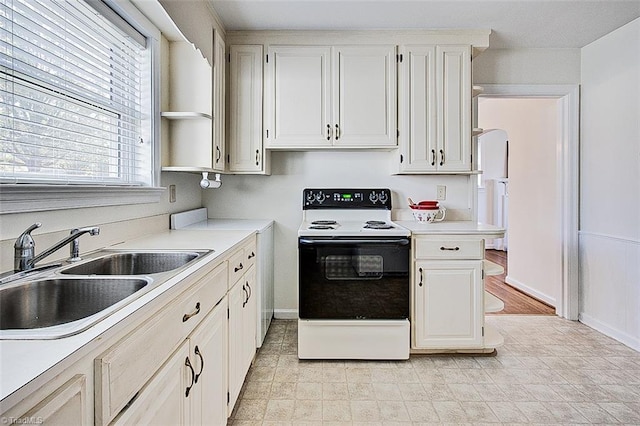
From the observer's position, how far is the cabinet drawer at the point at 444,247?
2.52 meters

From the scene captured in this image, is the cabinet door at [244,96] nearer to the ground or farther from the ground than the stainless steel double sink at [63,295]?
farther from the ground

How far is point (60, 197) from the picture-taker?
1373 millimetres

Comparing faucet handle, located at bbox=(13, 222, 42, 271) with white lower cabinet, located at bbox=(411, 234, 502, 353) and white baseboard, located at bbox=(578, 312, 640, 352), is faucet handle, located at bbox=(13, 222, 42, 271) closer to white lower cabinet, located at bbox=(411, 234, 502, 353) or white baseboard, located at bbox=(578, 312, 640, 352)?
white lower cabinet, located at bbox=(411, 234, 502, 353)

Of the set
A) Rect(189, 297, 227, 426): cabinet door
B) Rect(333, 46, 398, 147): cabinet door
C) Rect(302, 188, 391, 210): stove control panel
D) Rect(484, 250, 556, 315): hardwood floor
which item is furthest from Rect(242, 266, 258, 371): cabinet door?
Rect(484, 250, 556, 315): hardwood floor

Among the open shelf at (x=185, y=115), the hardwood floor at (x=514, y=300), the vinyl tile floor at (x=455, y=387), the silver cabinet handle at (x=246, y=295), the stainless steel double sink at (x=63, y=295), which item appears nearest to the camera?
the stainless steel double sink at (x=63, y=295)

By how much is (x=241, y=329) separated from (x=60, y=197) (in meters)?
1.03

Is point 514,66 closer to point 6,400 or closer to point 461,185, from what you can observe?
point 461,185

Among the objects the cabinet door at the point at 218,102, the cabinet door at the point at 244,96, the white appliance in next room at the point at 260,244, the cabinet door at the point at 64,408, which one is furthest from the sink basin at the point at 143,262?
the cabinet door at the point at 244,96

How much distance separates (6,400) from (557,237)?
12.8ft

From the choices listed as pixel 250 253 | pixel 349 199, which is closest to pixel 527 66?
pixel 349 199

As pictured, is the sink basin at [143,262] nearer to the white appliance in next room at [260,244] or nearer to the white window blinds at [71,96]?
the white window blinds at [71,96]

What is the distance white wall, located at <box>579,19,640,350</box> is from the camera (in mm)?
2729

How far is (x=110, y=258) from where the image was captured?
151 cm

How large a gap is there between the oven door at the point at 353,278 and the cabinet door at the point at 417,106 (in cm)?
75
